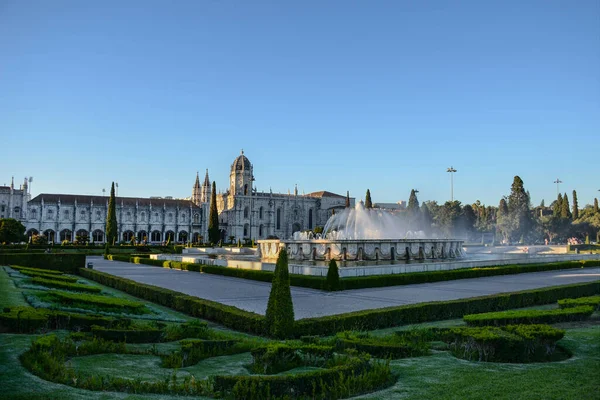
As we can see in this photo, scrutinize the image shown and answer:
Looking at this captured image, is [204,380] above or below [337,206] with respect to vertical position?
below

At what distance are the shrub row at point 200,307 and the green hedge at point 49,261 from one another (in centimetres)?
801

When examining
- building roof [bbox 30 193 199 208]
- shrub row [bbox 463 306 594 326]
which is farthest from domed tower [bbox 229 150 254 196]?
shrub row [bbox 463 306 594 326]

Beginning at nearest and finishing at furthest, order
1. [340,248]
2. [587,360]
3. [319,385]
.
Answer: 1. [319,385]
2. [587,360]
3. [340,248]

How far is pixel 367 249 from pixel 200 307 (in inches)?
668

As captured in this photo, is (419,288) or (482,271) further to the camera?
(482,271)

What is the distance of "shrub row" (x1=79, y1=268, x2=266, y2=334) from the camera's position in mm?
9859

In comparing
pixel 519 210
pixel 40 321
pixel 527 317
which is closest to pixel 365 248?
pixel 527 317

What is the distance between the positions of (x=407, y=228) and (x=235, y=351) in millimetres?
57829

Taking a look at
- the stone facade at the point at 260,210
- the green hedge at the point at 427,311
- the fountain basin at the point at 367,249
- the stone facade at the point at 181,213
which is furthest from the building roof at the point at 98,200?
the green hedge at the point at 427,311

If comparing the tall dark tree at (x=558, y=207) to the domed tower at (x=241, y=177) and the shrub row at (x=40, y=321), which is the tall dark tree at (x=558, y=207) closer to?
the domed tower at (x=241, y=177)

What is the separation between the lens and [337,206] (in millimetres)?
91188

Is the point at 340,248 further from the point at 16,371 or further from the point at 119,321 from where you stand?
the point at 16,371

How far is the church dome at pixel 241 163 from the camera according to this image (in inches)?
3360

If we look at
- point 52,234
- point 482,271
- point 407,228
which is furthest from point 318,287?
point 52,234
